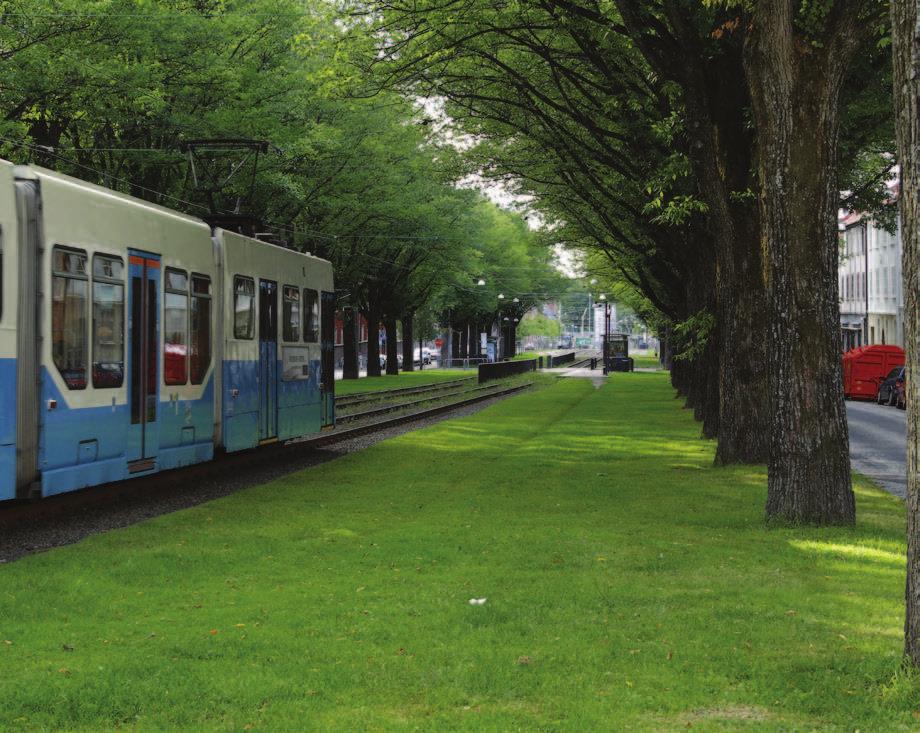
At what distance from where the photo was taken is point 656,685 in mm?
6211

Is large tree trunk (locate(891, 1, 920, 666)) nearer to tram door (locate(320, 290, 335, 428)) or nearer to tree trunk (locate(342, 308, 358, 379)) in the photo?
tram door (locate(320, 290, 335, 428))

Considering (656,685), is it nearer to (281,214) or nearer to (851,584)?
(851,584)

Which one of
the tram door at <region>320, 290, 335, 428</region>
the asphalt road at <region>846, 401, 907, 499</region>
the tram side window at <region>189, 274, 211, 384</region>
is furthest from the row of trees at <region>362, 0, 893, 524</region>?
the tram side window at <region>189, 274, 211, 384</region>

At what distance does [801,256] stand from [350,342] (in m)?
51.7

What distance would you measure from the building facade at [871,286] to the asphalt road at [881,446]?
36648mm

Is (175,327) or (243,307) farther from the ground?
(243,307)

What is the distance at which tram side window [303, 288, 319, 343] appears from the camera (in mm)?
20453

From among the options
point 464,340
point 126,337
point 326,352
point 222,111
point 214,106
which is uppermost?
point 214,106

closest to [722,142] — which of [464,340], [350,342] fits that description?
[350,342]

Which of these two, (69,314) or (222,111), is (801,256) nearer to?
(69,314)

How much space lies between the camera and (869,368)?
51812mm

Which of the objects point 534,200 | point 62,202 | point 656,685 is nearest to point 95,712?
point 656,685

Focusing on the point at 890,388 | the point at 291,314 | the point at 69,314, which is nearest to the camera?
the point at 69,314

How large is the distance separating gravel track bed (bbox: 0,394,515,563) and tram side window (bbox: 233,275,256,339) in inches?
83.9
